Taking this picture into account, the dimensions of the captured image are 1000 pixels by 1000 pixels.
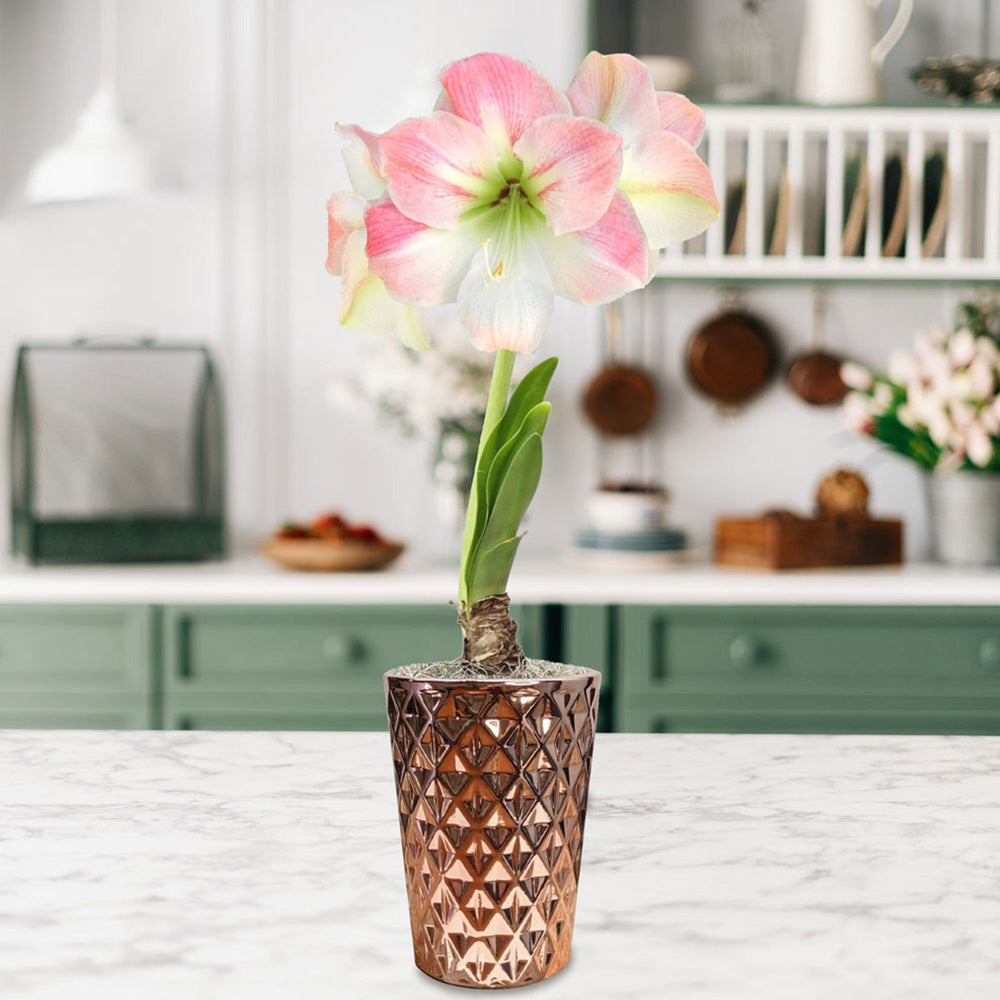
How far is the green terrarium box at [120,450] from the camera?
2.63m

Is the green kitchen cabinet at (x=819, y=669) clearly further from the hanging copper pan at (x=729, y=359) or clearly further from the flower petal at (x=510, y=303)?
the flower petal at (x=510, y=303)

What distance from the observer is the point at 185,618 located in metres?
2.39

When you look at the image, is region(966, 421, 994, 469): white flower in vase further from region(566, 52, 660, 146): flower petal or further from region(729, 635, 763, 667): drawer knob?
region(566, 52, 660, 146): flower petal

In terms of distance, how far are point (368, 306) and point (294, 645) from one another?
1.88 metres

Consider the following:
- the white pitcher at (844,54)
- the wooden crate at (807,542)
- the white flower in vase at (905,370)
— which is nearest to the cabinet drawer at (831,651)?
the wooden crate at (807,542)

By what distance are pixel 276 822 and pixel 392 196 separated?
508 mm

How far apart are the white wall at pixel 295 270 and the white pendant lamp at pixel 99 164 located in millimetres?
413

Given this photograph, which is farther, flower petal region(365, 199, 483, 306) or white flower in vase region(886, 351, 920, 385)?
white flower in vase region(886, 351, 920, 385)

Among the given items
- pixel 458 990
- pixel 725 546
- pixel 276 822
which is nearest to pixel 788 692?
pixel 725 546

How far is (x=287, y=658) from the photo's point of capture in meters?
2.40

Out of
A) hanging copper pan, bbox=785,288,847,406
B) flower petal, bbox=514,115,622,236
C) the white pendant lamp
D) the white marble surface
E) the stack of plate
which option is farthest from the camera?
hanging copper pan, bbox=785,288,847,406

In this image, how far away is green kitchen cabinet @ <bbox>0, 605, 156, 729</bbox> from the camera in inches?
93.9

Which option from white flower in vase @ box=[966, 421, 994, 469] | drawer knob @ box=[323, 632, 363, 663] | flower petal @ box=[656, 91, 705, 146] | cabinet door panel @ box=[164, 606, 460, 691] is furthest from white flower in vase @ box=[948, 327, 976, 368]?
flower petal @ box=[656, 91, 705, 146]

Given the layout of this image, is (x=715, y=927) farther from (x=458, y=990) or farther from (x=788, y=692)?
(x=788, y=692)
